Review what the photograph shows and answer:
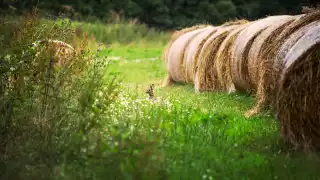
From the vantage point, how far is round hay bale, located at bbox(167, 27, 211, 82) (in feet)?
41.2

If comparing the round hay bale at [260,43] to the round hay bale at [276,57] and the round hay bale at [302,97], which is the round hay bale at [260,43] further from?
the round hay bale at [302,97]

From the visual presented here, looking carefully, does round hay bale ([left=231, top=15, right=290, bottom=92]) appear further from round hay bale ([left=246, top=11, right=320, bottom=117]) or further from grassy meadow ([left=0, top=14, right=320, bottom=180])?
grassy meadow ([left=0, top=14, right=320, bottom=180])

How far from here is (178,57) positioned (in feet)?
41.8

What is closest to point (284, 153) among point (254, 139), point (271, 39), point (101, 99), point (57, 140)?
point (254, 139)

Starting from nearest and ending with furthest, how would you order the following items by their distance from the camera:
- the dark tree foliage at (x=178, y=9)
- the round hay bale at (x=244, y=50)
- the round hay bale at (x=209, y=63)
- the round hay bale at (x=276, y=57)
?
1. the round hay bale at (x=276, y=57)
2. the round hay bale at (x=244, y=50)
3. the round hay bale at (x=209, y=63)
4. the dark tree foliage at (x=178, y=9)

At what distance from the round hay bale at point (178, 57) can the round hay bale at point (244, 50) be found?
3.31 m

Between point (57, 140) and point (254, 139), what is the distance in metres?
2.12

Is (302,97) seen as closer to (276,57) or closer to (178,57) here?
(276,57)

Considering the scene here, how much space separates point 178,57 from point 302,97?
7.31 metres

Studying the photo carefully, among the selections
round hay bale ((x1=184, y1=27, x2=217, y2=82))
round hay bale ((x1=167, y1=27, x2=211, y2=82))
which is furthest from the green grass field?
round hay bale ((x1=167, y1=27, x2=211, y2=82))

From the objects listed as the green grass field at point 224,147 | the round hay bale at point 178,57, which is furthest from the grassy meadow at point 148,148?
the round hay bale at point 178,57

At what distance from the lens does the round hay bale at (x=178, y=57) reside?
12.5 meters

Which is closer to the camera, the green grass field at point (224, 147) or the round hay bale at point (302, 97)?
the green grass field at point (224, 147)

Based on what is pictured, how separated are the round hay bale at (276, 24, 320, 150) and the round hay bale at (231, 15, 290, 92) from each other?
2.98m
